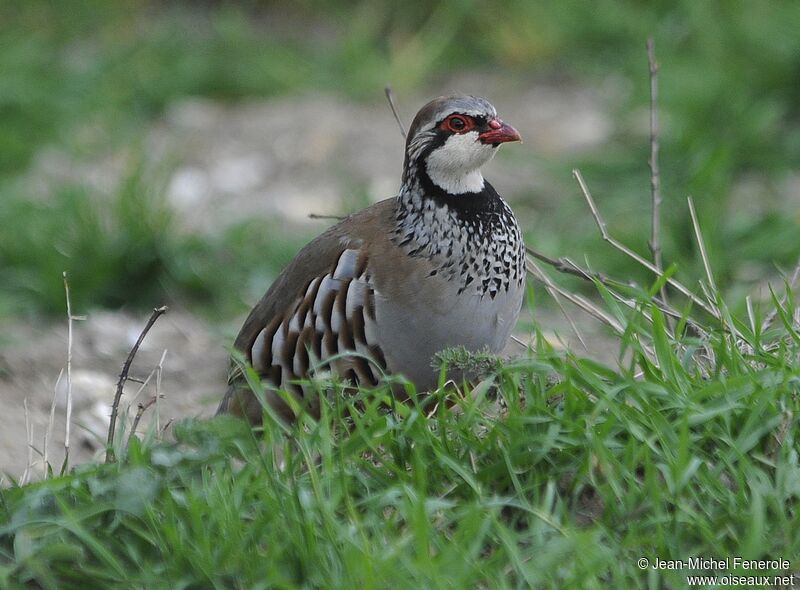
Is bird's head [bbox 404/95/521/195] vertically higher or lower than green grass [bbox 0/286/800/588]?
higher

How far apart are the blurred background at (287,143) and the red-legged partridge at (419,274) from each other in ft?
2.74

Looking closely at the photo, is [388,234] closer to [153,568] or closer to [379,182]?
[153,568]

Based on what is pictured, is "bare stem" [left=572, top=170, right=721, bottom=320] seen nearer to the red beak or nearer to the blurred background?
the red beak

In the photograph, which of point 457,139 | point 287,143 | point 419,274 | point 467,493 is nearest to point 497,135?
point 457,139

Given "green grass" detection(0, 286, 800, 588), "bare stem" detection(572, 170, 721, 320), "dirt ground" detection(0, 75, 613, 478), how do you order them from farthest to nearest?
"dirt ground" detection(0, 75, 613, 478) → "bare stem" detection(572, 170, 721, 320) → "green grass" detection(0, 286, 800, 588)

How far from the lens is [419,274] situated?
3.25 metres

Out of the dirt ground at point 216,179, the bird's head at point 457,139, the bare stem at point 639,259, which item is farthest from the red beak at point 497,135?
the dirt ground at point 216,179

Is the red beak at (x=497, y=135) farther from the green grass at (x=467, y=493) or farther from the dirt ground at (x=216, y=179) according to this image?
the dirt ground at (x=216, y=179)

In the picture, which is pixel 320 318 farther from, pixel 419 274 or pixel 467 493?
pixel 467 493

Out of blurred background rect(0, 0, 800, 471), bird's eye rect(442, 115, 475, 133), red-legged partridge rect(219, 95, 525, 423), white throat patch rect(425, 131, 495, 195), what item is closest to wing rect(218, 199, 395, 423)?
red-legged partridge rect(219, 95, 525, 423)

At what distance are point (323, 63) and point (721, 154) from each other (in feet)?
9.88

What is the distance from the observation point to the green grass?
2.30 metres

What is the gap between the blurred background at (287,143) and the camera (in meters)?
4.99

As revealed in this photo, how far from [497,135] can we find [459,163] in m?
0.12
